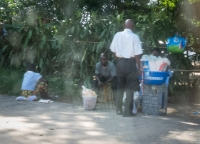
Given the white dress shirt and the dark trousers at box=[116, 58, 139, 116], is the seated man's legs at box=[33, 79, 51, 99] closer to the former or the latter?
the dark trousers at box=[116, 58, 139, 116]

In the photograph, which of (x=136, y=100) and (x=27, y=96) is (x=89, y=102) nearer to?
(x=136, y=100)

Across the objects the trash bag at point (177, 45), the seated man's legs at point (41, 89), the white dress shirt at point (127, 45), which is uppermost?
the trash bag at point (177, 45)

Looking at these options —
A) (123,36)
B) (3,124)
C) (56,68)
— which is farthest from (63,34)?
(3,124)

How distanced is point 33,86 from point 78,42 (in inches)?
83.9

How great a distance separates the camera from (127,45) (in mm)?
7629

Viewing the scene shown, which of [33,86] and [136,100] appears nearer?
[136,100]

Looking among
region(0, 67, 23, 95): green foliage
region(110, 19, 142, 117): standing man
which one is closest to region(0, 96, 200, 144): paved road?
region(110, 19, 142, 117): standing man

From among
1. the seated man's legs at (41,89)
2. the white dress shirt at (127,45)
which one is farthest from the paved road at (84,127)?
the white dress shirt at (127,45)

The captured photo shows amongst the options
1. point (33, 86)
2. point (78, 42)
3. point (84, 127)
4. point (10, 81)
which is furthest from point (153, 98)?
point (10, 81)

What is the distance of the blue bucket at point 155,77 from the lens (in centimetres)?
816

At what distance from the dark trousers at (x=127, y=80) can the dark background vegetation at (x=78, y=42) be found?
275cm

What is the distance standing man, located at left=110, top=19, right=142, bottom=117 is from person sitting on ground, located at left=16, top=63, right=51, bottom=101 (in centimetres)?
251

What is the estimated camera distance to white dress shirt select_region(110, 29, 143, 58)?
7.58 m

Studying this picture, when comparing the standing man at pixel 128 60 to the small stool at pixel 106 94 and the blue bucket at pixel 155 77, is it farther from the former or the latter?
the small stool at pixel 106 94
